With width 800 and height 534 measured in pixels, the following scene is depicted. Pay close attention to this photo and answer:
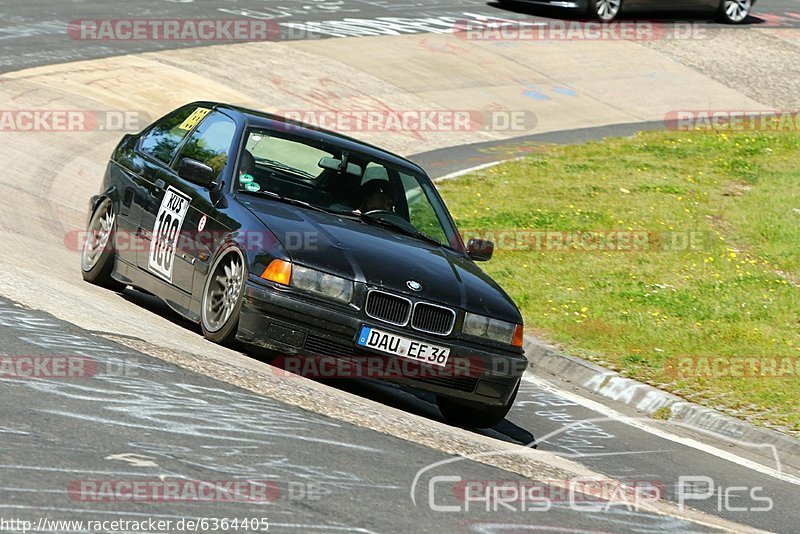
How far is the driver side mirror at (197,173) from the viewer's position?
29.1 ft

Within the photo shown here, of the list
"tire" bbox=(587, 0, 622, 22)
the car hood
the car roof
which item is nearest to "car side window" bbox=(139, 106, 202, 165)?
the car roof

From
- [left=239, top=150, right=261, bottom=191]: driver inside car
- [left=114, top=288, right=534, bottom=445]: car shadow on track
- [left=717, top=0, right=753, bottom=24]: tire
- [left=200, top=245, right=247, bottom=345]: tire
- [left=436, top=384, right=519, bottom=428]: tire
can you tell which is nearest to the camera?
[left=200, top=245, right=247, bottom=345]: tire

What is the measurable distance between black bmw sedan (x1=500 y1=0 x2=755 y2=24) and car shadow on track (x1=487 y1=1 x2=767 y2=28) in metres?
0.19

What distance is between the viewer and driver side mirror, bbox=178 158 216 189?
8.86 metres

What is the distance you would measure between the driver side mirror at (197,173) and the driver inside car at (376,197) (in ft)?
3.49

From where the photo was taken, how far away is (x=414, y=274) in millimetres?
8172

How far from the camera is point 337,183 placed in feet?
30.3

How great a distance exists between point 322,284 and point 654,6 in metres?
24.0

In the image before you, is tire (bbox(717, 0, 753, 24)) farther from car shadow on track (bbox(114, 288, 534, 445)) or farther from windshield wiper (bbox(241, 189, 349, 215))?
windshield wiper (bbox(241, 189, 349, 215))

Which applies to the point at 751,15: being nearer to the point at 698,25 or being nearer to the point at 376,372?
the point at 698,25

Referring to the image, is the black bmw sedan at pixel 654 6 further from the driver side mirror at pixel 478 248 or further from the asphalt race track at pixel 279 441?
the driver side mirror at pixel 478 248

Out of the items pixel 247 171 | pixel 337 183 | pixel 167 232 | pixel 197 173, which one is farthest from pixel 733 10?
pixel 197 173

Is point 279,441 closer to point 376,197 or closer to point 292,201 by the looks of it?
point 292,201

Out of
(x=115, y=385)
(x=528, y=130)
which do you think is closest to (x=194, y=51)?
(x=528, y=130)
